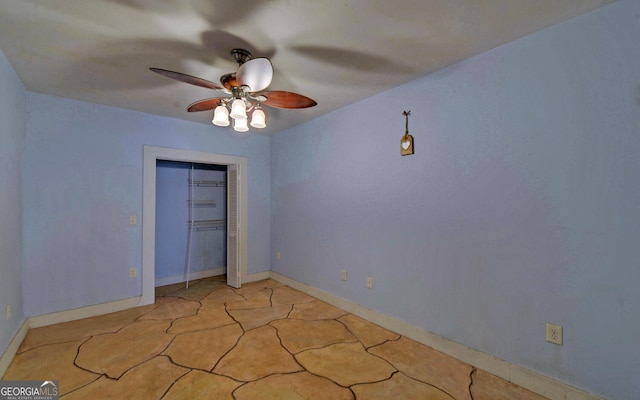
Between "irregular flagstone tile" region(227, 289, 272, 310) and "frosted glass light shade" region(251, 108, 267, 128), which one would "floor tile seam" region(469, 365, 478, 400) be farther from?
"frosted glass light shade" region(251, 108, 267, 128)

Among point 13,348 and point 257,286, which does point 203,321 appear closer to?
point 257,286

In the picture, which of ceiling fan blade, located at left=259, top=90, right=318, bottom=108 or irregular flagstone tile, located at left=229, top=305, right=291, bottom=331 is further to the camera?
irregular flagstone tile, located at left=229, top=305, right=291, bottom=331

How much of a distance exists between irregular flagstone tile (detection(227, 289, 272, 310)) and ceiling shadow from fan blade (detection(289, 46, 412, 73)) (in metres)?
2.88

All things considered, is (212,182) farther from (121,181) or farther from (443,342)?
(443,342)

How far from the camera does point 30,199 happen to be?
292 centimetres

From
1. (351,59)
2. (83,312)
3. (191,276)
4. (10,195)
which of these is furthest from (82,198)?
(351,59)

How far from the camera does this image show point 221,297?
389 cm

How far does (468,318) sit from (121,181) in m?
4.02

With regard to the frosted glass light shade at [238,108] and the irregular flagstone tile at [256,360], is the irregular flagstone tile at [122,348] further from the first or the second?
the frosted glass light shade at [238,108]

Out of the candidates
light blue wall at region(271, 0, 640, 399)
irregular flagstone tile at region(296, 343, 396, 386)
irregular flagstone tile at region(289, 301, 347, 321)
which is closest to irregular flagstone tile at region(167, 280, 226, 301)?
irregular flagstone tile at region(289, 301, 347, 321)

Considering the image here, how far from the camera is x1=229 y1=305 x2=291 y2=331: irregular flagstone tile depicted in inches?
119

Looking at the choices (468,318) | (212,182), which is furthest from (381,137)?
(212,182)

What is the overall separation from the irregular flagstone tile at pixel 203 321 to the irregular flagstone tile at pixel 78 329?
58 cm

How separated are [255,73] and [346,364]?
2.28 m
